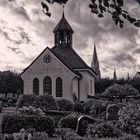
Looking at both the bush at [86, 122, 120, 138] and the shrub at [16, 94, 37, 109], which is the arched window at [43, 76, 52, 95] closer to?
the shrub at [16, 94, 37, 109]

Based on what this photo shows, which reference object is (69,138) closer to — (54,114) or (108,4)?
(108,4)

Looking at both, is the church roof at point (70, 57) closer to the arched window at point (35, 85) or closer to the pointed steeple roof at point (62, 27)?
the pointed steeple roof at point (62, 27)

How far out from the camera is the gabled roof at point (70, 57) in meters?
55.9

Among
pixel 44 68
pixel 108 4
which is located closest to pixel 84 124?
pixel 108 4

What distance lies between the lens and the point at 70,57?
5822 centimetres

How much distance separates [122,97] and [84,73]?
807cm

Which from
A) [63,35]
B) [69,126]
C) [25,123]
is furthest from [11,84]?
[25,123]

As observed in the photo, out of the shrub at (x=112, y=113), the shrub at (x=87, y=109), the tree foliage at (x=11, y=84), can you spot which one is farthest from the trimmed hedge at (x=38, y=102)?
the tree foliage at (x=11, y=84)

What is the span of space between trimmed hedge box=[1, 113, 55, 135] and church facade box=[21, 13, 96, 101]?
33.3 m

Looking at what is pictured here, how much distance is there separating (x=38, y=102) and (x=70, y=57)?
24.7 metres

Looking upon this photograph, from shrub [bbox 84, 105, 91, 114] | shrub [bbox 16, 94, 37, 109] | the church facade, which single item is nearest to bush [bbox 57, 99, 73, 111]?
shrub [bbox 84, 105, 91, 114]

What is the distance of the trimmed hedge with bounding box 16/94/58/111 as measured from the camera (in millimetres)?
33037

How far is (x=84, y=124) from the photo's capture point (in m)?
18.3

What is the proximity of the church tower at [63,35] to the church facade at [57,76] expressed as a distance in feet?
10.3
